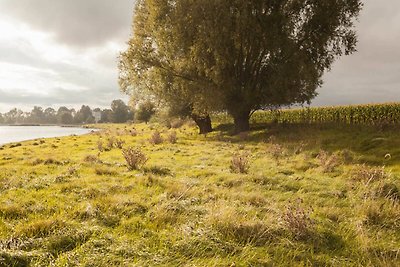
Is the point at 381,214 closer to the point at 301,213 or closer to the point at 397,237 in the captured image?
the point at 397,237

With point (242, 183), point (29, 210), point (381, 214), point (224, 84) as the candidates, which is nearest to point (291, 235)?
point (381, 214)

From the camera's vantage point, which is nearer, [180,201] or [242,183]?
[180,201]

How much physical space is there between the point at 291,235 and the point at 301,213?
0.68m

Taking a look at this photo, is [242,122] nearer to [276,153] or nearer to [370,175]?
[276,153]

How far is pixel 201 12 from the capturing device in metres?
25.5

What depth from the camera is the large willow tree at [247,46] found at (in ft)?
82.9

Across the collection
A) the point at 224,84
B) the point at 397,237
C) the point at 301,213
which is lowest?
the point at 397,237

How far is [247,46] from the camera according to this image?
2711 centimetres

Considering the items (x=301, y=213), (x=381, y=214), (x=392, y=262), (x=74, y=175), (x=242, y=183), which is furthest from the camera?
(x=74, y=175)

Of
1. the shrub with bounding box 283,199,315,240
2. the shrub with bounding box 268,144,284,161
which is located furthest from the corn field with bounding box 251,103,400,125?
the shrub with bounding box 283,199,315,240

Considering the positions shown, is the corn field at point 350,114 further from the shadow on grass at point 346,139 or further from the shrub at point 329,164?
the shrub at point 329,164

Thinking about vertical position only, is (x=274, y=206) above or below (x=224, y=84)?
below

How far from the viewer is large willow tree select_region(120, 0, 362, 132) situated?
995 inches

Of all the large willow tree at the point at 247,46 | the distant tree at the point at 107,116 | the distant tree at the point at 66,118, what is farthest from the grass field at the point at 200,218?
the distant tree at the point at 66,118
